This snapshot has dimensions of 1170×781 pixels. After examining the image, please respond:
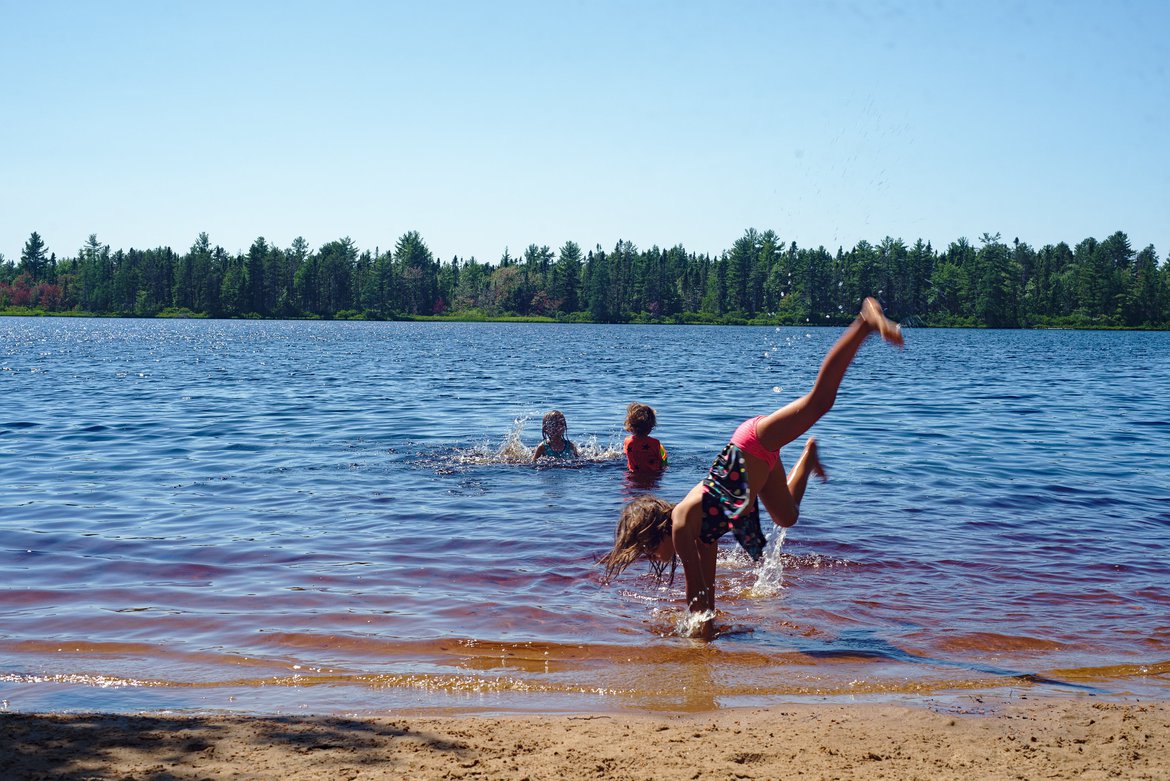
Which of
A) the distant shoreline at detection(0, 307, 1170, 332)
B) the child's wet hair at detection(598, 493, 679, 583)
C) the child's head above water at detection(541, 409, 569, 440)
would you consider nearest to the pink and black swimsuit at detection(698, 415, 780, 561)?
the child's wet hair at detection(598, 493, 679, 583)

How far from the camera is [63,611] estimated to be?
7.75 metres

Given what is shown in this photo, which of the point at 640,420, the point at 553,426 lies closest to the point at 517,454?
the point at 553,426

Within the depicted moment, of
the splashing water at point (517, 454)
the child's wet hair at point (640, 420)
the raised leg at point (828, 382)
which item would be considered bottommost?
the splashing water at point (517, 454)

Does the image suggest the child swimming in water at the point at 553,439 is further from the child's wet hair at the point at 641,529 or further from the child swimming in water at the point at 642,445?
the child's wet hair at the point at 641,529

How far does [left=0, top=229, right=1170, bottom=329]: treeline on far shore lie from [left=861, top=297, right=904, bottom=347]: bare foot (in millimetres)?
116034

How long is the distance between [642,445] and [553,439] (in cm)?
215

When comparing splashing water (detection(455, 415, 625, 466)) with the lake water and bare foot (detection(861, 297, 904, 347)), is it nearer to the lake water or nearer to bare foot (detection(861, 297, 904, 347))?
the lake water

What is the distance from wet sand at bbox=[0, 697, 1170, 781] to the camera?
454 cm

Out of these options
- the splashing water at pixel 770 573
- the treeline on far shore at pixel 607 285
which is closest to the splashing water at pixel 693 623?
the splashing water at pixel 770 573

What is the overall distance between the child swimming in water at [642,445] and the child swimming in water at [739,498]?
633 centimetres

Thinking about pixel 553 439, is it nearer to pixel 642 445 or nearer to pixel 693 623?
Answer: pixel 642 445

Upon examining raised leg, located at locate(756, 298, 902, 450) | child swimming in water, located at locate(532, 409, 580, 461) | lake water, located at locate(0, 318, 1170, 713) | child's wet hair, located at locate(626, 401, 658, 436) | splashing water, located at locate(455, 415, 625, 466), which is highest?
raised leg, located at locate(756, 298, 902, 450)

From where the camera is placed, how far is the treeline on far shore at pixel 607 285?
134 m

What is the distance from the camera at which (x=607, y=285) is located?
156 m
